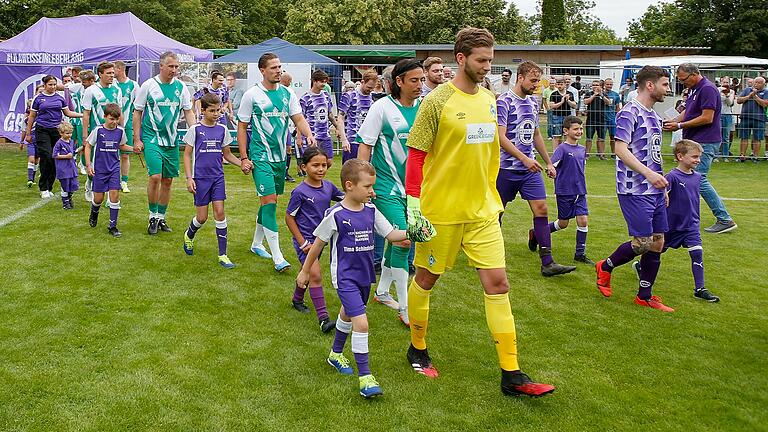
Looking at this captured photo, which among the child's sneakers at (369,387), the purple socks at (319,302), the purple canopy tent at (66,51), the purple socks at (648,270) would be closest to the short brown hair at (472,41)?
the child's sneakers at (369,387)

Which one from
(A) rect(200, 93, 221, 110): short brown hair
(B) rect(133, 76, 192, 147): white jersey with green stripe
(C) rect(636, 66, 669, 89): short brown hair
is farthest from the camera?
(B) rect(133, 76, 192, 147): white jersey with green stripe

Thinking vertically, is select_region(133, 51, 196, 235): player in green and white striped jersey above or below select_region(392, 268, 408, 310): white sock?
above

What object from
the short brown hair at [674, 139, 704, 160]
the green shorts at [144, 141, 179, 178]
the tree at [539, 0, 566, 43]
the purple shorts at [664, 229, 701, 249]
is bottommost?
→ the purple shorts at [664, 229, 701, 249]

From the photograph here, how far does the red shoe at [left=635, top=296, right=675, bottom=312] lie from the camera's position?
636 centimetres

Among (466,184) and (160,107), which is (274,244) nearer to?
(160,107)

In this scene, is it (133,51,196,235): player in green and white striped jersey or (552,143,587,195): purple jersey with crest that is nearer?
(552,143,587,195): purple jersey with crest

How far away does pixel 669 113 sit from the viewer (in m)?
11.6

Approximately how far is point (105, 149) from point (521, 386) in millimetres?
6792

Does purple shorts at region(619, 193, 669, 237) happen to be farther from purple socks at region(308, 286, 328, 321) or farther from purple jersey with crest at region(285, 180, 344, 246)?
purple socks at region(308, 286, 328, 321)

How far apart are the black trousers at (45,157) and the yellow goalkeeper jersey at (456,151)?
9.09m

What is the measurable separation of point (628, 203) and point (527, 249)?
8.36ft

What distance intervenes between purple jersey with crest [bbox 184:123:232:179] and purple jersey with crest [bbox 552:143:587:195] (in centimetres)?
381

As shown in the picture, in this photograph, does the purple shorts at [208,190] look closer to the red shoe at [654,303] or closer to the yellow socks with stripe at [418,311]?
the yellow socks with stripe at [418,311]

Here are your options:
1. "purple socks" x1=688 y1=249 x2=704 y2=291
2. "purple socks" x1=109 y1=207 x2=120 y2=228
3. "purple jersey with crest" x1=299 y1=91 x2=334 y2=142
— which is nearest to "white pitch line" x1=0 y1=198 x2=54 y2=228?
"purple socks" x1=109 y1=207 x2=120 y2=228
